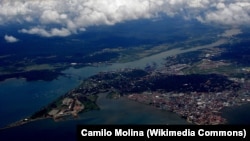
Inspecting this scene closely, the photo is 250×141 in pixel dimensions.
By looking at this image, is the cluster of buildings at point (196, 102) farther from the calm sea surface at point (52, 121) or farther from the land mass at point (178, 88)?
the calm sea surface at point (52, 121)

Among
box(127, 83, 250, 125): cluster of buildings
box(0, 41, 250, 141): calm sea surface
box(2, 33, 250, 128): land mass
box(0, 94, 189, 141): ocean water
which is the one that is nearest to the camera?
box(0, 94, 189, 141): ocean water

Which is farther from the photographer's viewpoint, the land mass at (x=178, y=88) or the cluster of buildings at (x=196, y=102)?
the land mass at (x=178, y=88)

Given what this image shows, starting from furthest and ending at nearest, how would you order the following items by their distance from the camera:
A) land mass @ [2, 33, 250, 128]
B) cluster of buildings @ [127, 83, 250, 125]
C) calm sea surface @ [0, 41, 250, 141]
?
1. land mass @ [2, 33, 250, 128]
2. cluster of buildings @ [127, 83, 250, 125]
3. calm sea surface @ [0, 41, 250, 141]

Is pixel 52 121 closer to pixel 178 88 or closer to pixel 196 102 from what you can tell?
pixel 196 102

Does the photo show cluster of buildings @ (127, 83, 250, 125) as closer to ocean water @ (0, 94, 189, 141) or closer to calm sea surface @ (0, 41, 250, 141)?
calm sea surface @ (0, 41, 250, 141)

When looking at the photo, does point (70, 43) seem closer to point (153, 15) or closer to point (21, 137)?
A: point (153, 15)

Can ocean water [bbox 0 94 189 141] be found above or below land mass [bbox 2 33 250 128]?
below

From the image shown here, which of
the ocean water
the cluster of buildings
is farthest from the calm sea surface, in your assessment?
the cluster of buildings

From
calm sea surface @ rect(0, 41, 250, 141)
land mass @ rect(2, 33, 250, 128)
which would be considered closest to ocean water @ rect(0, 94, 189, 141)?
calm sea surface @ rect(0, 41, 250, 141)

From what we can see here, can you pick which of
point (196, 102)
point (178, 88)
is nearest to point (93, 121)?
point (196, 102)

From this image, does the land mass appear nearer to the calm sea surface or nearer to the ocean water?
the ocean water

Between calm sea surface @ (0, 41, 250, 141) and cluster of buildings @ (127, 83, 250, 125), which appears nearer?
calm sea surface @ (0, 41, 250, 141)

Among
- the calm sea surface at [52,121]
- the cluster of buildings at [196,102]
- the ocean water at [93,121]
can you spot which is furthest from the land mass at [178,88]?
the calm sea surface at [52,121]
